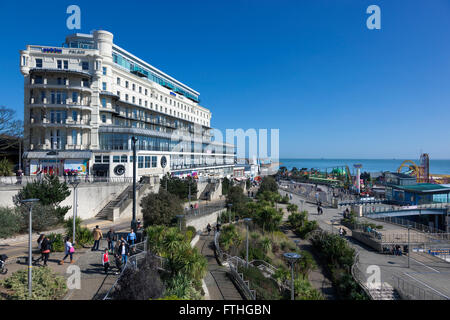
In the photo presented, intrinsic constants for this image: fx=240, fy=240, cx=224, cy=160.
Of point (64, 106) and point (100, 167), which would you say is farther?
point (100, 167)

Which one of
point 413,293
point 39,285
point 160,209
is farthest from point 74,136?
point 413,293

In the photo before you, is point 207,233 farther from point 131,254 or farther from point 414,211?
point 414,211

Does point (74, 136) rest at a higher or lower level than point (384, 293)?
higher

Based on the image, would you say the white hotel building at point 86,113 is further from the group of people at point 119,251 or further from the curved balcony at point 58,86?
the group of people at point 119,251

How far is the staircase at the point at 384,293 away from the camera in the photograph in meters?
15.0

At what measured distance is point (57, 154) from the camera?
30906 millimetres

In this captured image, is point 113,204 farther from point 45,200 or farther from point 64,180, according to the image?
point 45,200

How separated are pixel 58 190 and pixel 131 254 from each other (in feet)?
44.3

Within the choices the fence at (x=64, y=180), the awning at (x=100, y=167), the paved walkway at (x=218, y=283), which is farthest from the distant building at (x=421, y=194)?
the awning at (x=100, y=167)

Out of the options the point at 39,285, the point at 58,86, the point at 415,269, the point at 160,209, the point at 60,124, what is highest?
the point at 58,86

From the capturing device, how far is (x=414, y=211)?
40000 mm

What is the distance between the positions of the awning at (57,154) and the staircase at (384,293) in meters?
33.6

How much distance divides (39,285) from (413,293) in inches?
778

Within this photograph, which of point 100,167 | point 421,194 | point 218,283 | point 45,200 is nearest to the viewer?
point 218,283
